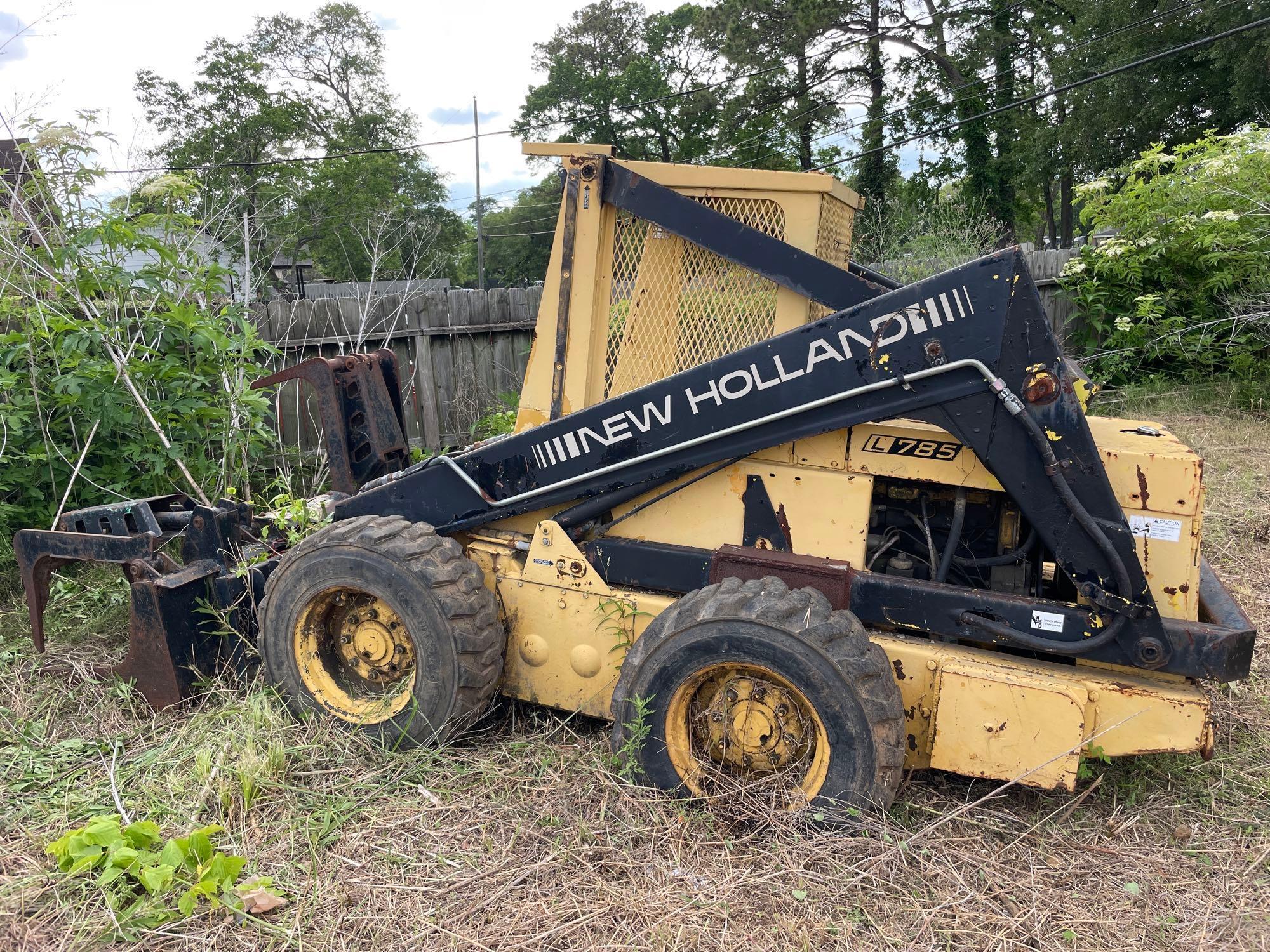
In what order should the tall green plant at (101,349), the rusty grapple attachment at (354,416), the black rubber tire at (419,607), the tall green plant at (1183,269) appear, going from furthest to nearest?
the tall green plant at (1183,269) < the tall green plant at (101,349) < the rusty grapple attachment at (354,416) < the black rubber tire at (419,607)

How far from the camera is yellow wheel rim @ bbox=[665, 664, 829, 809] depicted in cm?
292

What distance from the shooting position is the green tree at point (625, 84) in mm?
36531

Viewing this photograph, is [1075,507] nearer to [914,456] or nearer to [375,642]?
[914,456]

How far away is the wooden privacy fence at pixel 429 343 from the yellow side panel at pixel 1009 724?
18.1 ft

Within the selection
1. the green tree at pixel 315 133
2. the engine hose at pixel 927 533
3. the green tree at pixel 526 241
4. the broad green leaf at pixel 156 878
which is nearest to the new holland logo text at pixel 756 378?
the engine hose at pixel 927 533

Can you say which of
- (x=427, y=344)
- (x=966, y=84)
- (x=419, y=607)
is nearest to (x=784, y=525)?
(x=419, y=607)

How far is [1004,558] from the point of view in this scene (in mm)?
3119

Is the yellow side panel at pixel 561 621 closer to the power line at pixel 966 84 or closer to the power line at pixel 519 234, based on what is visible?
the power line at pixel 966 84

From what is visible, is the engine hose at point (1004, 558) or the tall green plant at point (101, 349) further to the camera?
the tall green plant at point (101, 349)

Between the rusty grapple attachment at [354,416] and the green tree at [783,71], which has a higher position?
the green tree at [783,71]

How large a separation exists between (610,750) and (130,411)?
3.62 metres

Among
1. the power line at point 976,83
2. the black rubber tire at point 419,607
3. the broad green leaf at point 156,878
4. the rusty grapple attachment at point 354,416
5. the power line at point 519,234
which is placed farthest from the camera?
the power line at point 519,234

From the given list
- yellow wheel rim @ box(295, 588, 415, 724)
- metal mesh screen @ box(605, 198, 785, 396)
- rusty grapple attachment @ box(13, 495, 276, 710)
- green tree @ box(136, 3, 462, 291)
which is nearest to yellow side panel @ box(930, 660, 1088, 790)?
metal mesh screen @ box(605, 198, 785, 396)

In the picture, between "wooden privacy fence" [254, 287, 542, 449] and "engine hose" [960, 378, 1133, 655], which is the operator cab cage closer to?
"engine hose" [960, 378, 1133, 655]
